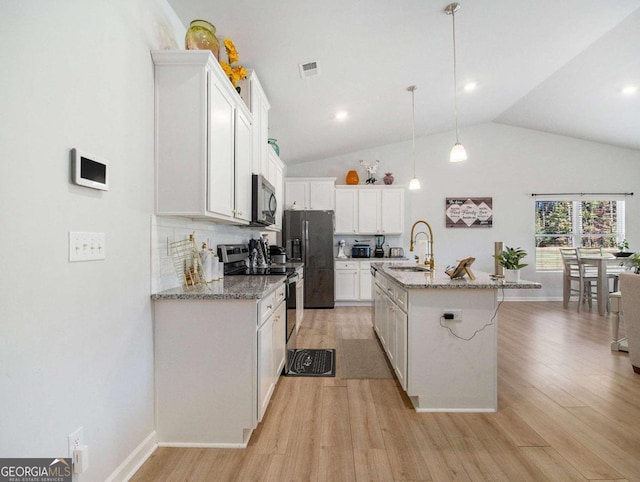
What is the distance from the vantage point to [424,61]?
11.4 feet

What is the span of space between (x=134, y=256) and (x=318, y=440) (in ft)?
4.74

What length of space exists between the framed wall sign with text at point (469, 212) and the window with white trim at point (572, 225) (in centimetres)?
97

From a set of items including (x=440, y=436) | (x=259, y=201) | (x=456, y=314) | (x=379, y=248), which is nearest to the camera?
(x=440, y=436)

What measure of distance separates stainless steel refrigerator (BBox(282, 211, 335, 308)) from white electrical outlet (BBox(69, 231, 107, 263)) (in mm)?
4118

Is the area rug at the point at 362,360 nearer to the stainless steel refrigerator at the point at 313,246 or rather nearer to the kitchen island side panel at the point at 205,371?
the kitchen island side panel at the point at 205,371

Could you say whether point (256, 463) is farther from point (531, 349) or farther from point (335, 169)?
point (335, 169)

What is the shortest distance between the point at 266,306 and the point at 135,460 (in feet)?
3.33

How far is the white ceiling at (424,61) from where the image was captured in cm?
246

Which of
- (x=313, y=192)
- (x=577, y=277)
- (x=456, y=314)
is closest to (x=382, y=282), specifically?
(x=456, y=314)

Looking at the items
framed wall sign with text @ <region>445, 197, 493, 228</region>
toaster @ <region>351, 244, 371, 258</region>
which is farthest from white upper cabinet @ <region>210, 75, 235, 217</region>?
framed wall sign with text @ <region>445, 197, 493, 228</region>

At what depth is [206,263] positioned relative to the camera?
2.32 m

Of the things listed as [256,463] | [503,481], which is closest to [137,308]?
[256,463]

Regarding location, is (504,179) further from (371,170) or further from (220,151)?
(220,151)

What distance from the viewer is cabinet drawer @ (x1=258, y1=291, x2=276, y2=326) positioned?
198cm
